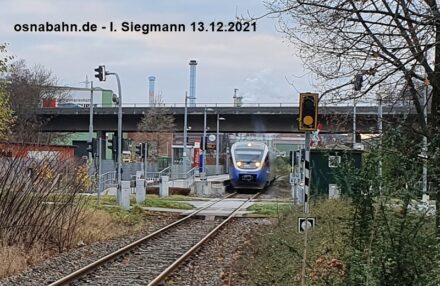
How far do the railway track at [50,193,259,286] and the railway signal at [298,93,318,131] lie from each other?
3682 mm

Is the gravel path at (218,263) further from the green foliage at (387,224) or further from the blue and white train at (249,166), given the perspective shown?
the blue and white train at (249,166)

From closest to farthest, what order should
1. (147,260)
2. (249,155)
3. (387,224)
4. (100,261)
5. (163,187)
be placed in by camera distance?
(387,224)
(100,261)
(147,260)
(163,187)
(249,155)

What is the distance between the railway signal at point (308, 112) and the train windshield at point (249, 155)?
121 feet

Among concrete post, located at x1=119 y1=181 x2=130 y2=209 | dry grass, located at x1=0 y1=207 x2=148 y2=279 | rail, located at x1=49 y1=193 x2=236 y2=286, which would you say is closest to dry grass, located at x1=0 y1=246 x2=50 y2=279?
dry grass, located at x1=0 y1=207 x2=148 y2=279

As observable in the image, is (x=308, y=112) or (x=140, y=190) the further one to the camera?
(x=140, y=190)

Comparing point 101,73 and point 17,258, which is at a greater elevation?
point 101,73

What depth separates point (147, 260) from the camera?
15625 mm

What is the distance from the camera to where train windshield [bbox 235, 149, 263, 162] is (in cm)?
5066

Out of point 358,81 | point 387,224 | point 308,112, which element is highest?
point 358,81

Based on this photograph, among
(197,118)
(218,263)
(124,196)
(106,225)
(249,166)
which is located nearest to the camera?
(218,263)

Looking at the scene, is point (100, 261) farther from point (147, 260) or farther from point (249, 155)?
point (249, 155)

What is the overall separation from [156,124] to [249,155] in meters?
26.8

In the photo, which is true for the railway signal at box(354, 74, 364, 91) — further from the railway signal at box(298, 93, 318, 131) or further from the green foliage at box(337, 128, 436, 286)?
the railway signal at box(298, 93, 318, 131)

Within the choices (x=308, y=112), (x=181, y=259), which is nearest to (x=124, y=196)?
(x=181, y=259)
